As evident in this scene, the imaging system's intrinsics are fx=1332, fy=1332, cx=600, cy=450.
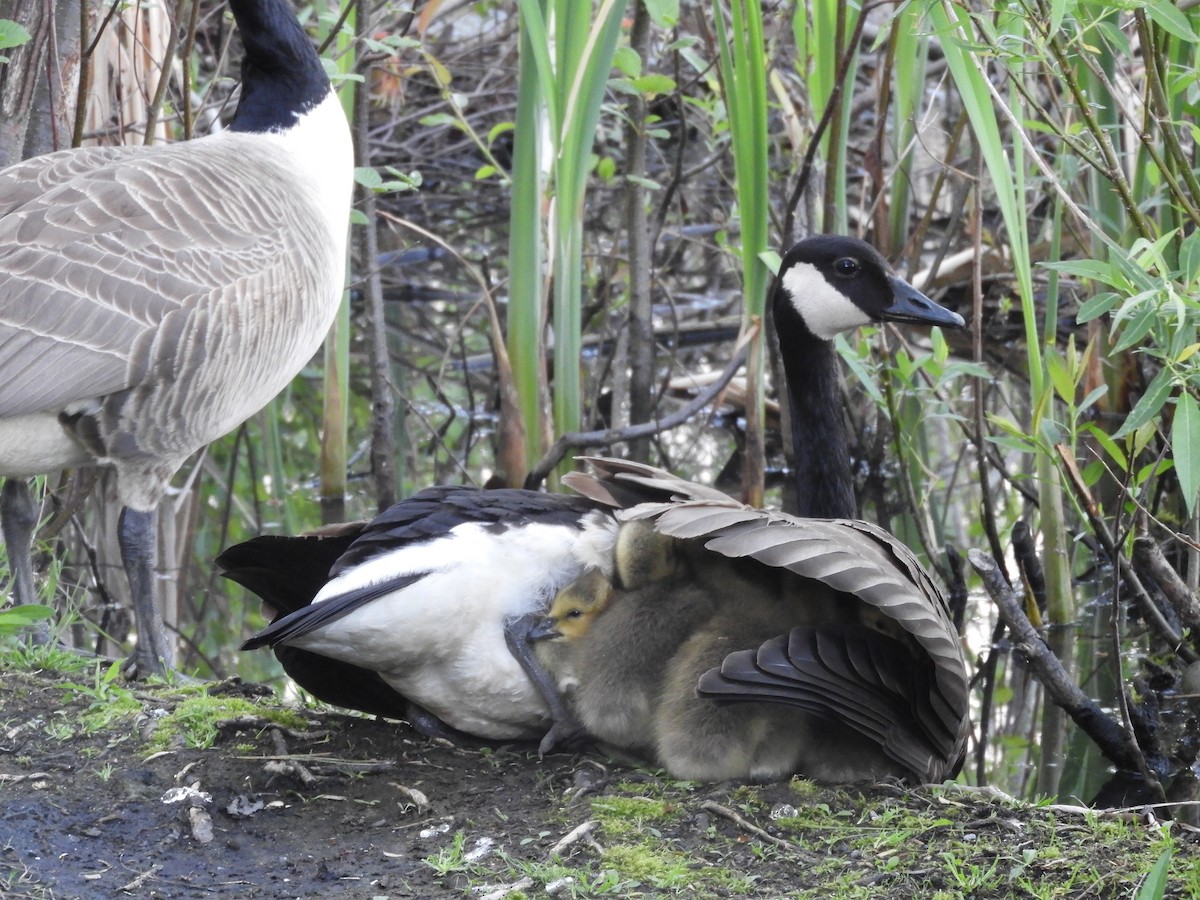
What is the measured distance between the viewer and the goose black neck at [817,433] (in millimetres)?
4254

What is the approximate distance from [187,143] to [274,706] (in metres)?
1.86

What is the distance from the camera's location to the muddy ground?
107 inches

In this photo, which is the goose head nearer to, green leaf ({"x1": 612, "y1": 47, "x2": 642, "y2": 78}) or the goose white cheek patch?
the goose white cheek patch

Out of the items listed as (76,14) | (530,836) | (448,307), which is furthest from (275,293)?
(448,307)

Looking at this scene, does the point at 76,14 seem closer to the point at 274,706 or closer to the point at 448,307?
the point at 274,706

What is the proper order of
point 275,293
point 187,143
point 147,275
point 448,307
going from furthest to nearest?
1. point 448,307
2. point 187,143
3. point 275,293
4. point 147,275

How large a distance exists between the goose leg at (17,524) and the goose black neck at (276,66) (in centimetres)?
147

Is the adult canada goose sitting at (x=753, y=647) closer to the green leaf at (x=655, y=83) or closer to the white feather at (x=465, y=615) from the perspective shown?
the white feather at (x=465, y=615)

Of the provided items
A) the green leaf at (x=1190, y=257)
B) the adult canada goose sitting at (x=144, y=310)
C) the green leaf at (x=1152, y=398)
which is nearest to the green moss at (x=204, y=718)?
the adult canada goose sitting at (x=144, y=310)

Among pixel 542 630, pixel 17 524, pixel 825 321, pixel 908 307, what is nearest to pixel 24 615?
pixel 542 630

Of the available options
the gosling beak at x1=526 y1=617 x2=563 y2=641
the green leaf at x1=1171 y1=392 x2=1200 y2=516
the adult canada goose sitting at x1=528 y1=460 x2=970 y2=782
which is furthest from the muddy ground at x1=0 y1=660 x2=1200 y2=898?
the green leaf at x1=1171 y1=392 x2=1200 y2=516

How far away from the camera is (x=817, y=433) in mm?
4316

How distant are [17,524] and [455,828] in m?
1.92

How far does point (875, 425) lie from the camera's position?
7.15 meters
